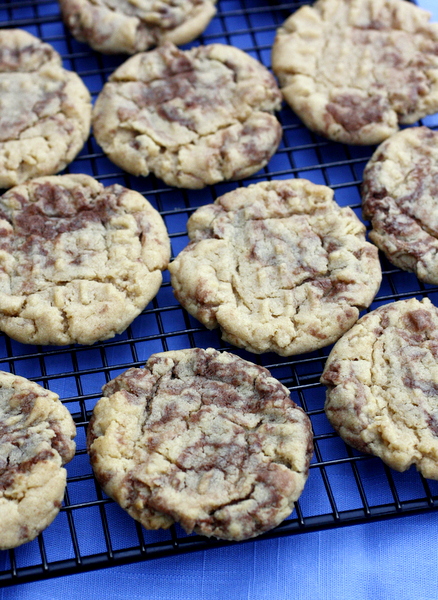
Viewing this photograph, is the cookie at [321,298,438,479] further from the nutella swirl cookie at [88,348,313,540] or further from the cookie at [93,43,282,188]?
the cookie at [93,43,282,188]

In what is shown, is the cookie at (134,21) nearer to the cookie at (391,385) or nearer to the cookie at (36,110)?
the cookie at (36,110)

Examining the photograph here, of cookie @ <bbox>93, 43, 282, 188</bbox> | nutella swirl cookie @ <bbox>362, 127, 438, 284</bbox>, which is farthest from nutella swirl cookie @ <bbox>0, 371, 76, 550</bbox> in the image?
nutella swirl cookie @ <bbox>362, 127, 438, 284</bbox>

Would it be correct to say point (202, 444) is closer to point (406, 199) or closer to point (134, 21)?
point (406, 199)

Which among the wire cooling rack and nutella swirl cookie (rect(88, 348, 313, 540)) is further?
the wire cooling rack

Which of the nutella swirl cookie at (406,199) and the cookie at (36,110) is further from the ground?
the cookie at (36,110)

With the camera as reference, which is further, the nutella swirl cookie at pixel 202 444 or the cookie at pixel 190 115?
the cookie at pixel 190 115

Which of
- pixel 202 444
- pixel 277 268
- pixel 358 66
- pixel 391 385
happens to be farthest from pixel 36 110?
pixel 391 385

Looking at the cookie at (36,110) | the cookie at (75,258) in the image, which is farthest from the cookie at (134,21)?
the cookie at (75,258)

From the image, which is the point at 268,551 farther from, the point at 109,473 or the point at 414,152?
the point at 414,152
